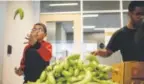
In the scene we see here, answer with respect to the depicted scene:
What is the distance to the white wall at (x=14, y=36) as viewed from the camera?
178 inches

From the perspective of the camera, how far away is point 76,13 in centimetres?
517

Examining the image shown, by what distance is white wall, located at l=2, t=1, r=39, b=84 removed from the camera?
4.53m

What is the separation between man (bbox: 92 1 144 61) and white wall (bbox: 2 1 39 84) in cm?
290

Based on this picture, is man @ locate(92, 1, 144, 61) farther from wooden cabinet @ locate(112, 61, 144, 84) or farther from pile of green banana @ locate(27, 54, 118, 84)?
pile of green banana @ locate(27, 54, 118, 84)

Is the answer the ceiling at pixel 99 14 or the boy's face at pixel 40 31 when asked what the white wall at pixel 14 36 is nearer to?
the ceiling at pixel 99 14

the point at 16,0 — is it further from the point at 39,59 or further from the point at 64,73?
the point at 64,73

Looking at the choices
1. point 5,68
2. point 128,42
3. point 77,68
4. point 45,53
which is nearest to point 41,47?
point 45,53

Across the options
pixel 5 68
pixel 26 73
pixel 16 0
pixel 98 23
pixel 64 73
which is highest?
pixel 16 0

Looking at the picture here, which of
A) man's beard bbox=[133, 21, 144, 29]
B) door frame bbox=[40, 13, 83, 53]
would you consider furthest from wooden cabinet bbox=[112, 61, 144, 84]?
door frame bbox=[40, 13, 83, 53]

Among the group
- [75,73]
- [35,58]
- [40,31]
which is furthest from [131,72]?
[40,31]

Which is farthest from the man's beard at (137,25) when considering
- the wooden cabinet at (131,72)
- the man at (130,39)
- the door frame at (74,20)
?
the door frame at (74,20)

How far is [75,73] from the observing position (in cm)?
104

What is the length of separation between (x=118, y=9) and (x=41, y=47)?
137 inches

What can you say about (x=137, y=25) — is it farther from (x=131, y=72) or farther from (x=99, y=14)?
(x=99, y=14)
